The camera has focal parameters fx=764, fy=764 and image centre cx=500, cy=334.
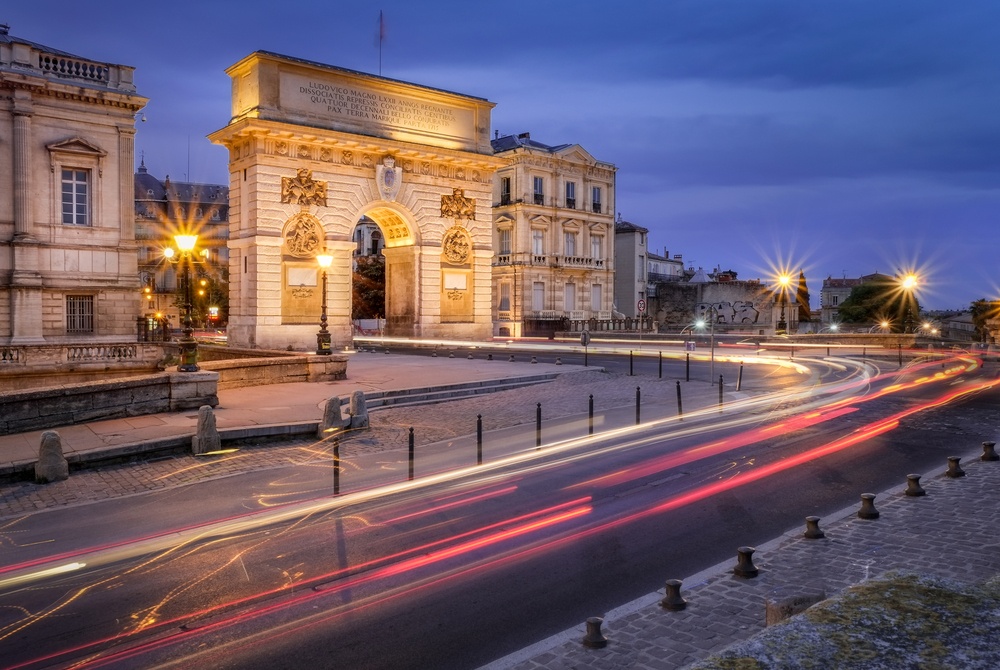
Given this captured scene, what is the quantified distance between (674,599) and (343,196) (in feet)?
105

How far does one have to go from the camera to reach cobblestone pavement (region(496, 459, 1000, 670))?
5.40 metres

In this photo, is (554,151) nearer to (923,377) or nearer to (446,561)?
(923,377)

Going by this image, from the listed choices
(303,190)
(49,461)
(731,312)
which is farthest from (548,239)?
(49,461)

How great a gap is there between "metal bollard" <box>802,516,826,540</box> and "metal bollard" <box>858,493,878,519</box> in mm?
956

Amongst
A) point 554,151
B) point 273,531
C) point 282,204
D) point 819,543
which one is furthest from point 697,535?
point 554,151

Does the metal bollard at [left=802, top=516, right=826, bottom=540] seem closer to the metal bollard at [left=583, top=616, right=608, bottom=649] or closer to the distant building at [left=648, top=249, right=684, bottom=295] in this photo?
the metal bollard at [left=583, top=616, right=608, bottom=649]

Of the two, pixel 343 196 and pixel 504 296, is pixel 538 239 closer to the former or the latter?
pixel 504 296

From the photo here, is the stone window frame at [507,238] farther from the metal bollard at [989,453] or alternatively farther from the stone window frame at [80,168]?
the metal bollard at [989,453]

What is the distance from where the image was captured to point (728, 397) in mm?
20484

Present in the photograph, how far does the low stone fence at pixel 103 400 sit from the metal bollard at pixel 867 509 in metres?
14.0

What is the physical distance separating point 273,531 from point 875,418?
43.6 feet

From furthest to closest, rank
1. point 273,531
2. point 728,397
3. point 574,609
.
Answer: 1. point 728,397
2. point 273,531
3. point 574,609

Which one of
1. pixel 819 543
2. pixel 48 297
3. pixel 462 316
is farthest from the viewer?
pixel 462 316

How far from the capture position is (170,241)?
245 ft
